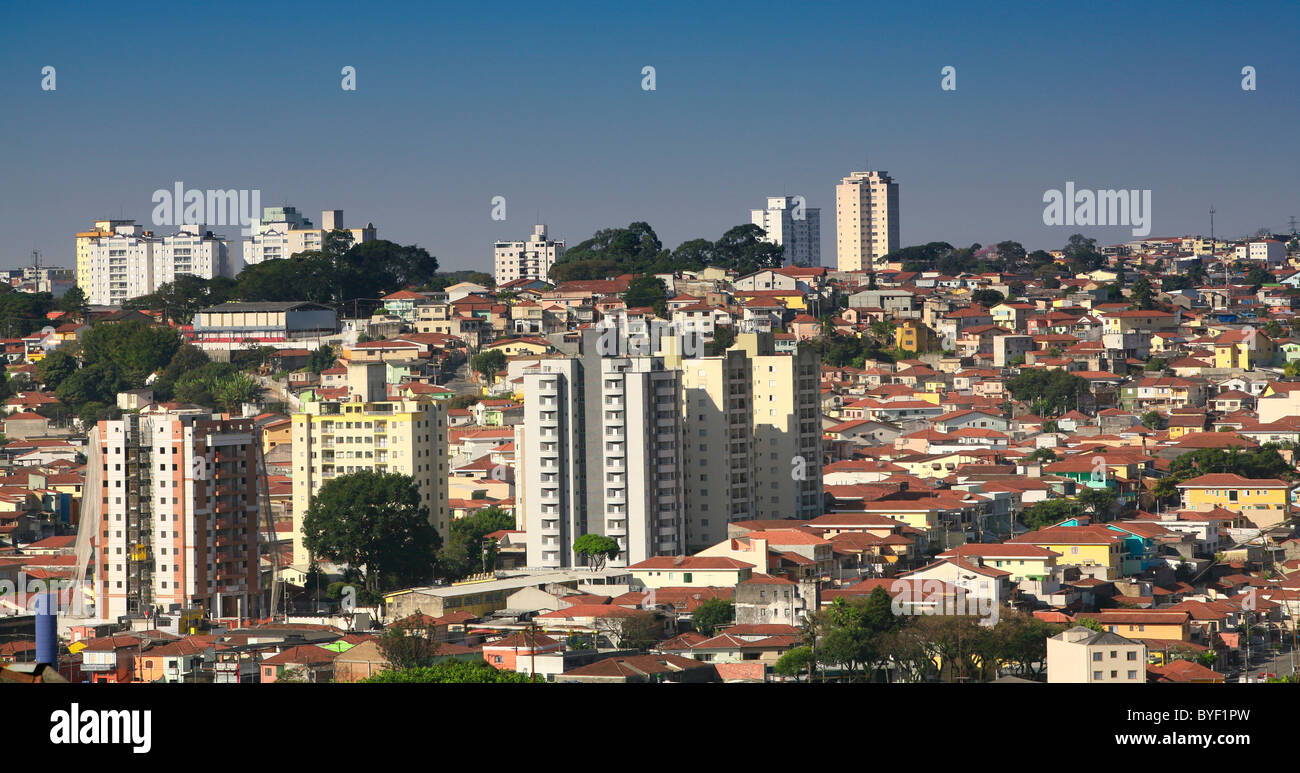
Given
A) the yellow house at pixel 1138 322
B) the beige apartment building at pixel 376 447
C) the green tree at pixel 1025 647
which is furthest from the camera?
the yellow house at pixel 1138 322

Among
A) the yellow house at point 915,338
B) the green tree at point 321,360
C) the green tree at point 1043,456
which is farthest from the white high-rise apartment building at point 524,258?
the green tree at point 1043,456

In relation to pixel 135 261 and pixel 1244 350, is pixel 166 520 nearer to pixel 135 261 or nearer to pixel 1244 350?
pixel 1244 350

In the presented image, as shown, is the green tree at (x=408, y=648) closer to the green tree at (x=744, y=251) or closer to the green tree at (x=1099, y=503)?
Result: the green tree at (x=1099, y=503)

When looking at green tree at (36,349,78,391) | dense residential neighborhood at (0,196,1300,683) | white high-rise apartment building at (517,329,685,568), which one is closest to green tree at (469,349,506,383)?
dense residential neighborhood at (0,196,1300,683)

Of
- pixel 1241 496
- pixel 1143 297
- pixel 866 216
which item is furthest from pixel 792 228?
pixel 1241 496
